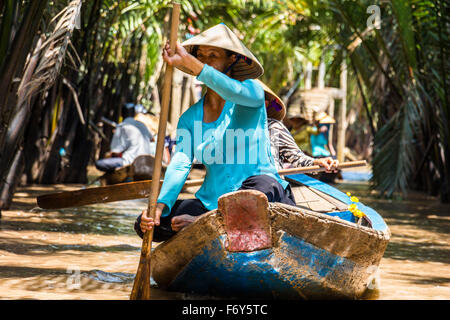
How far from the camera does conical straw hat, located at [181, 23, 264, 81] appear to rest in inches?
139

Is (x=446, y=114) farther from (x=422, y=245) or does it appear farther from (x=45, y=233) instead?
(x=45, y=233)

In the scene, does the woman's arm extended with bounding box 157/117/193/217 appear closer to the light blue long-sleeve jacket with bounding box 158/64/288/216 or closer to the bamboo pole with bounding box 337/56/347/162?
the light blue long-sleeve jacket with bounding box 158/64/288/216

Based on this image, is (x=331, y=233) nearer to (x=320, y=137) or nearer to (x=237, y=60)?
(x=237, y=60)

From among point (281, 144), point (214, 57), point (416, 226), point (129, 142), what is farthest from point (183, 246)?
point (129, 142)

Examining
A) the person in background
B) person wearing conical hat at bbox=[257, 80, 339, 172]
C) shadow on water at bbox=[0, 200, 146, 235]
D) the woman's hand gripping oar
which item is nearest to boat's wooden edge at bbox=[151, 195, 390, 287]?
the woman's hand gripping oar

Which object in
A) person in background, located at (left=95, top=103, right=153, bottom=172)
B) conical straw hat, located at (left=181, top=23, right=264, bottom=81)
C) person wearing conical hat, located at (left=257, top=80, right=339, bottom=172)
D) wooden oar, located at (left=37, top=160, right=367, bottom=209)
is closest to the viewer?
conical straw hat, located at (left=181, top=23, right=264, bottom=81)

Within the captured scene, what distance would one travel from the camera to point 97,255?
531 cm

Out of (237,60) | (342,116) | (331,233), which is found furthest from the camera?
(342,116)

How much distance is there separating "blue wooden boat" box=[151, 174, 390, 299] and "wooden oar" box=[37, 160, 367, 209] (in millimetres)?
549

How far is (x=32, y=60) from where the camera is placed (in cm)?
586

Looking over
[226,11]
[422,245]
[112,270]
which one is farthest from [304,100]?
[112,270]

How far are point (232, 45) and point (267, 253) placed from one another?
1086 mm

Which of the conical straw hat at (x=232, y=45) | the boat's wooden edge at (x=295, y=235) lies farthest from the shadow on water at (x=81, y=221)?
the conical straw hat at (x=232, y=45)
